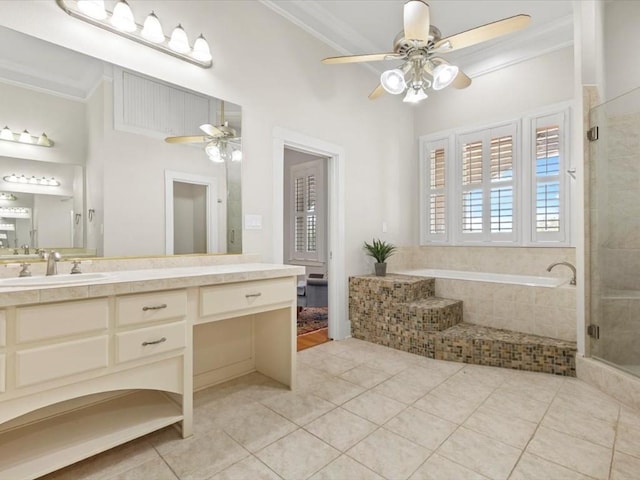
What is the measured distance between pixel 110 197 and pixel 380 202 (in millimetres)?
2849

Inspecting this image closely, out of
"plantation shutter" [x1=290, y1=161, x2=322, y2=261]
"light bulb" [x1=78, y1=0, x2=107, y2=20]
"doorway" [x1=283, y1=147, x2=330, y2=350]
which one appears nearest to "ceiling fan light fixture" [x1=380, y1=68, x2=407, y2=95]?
"light bulb" [x1=78, y1=0, x2=107, y2=20]

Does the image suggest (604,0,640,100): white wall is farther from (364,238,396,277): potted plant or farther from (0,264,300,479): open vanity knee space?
(0,264,300,479): open vanity knee space

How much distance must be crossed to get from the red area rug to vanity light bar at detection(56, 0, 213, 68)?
2871 millimetres

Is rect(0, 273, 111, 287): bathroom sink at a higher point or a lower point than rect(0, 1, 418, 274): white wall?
lower

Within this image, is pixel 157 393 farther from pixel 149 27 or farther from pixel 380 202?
pixel 380 202

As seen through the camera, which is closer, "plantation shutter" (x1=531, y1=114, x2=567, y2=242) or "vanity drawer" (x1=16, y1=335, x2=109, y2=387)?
"vanity drawer" (x1=16, y1=335, x2=109, y2=387)

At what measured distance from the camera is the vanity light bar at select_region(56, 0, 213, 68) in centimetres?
185

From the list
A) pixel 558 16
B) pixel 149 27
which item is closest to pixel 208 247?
pixel 149 27

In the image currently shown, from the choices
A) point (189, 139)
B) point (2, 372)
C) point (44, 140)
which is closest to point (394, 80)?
point (189, 139)

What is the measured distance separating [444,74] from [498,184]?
192 centimetres

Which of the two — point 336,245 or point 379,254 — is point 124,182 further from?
point 379,254

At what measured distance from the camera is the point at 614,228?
2.38 meters

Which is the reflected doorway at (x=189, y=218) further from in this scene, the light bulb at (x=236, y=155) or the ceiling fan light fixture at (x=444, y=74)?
the ceiling fan light fixture at (x=444, y=74)

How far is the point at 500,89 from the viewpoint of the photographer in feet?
12.3
